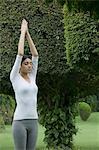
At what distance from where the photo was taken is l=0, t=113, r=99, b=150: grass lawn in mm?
19859

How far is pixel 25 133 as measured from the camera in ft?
20.3

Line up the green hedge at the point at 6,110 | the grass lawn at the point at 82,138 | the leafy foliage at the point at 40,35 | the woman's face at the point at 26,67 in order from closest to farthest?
the woman's face at the point at 26,67
the leafy foliage at the point at 40,35
the grass lawn at the point at 82,138
the green hedge at the point at 6,110

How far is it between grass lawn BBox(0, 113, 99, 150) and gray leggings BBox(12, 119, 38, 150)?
38.0 ft

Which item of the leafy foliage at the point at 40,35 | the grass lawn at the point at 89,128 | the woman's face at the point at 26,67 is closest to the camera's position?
the woman's face at the point at 26,67

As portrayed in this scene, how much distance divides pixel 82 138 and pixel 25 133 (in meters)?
18.8

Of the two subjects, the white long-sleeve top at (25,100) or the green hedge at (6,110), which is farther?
the green hedge at (6,110)

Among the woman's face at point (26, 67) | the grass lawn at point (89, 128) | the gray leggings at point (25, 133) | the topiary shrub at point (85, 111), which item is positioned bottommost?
the grass lawn at point (89, 128)

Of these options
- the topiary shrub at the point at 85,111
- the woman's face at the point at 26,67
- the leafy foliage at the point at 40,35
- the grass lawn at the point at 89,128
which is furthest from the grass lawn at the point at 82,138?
the woman's face at the point at 26,67

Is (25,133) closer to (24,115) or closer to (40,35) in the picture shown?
(24,115)

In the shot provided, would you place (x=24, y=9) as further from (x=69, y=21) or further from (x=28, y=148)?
(x=28, y=148)

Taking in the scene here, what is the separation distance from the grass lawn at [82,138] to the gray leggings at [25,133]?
11.6 meters

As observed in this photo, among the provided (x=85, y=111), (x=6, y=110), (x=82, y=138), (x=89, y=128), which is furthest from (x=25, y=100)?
(x=85, y=111)

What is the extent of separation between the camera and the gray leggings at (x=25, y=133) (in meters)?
6.18

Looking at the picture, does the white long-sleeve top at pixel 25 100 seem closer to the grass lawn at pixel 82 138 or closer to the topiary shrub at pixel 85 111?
the grass lawn at pixel 82 138
